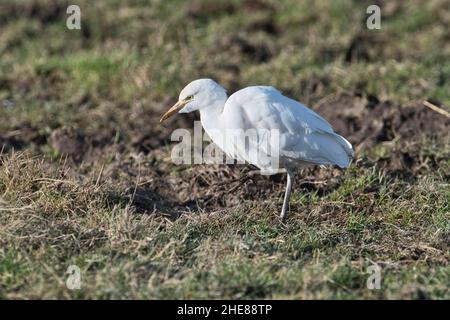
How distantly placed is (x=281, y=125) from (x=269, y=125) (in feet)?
0.27

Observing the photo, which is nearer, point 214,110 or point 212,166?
point 214,110

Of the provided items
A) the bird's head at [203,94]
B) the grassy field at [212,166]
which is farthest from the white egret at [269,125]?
the grassy field at [212,166]

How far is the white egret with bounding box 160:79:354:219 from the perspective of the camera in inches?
226

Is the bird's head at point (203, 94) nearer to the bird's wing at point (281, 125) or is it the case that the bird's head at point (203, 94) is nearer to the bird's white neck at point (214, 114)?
the bird's white neck at point (214, 114)

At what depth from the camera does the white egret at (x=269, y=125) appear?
5734 millimetres

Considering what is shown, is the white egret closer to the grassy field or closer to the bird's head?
the bird's head

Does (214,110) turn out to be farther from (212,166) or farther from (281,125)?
(212,166)

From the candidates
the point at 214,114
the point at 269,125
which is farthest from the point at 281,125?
the point at 214,114

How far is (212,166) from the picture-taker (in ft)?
22.1

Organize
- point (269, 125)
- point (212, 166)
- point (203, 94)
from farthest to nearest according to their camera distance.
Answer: point (212, 166) < point (203, 94) < point (269, 125)

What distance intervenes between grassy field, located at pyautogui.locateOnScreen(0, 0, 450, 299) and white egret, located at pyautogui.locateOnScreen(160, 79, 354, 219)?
41 centimetres

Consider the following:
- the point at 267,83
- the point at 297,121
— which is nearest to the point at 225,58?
the point at 267,83

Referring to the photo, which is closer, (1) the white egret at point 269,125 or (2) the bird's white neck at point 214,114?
(1) the white egret at point 269,125

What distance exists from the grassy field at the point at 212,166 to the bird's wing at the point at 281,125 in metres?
0.44
